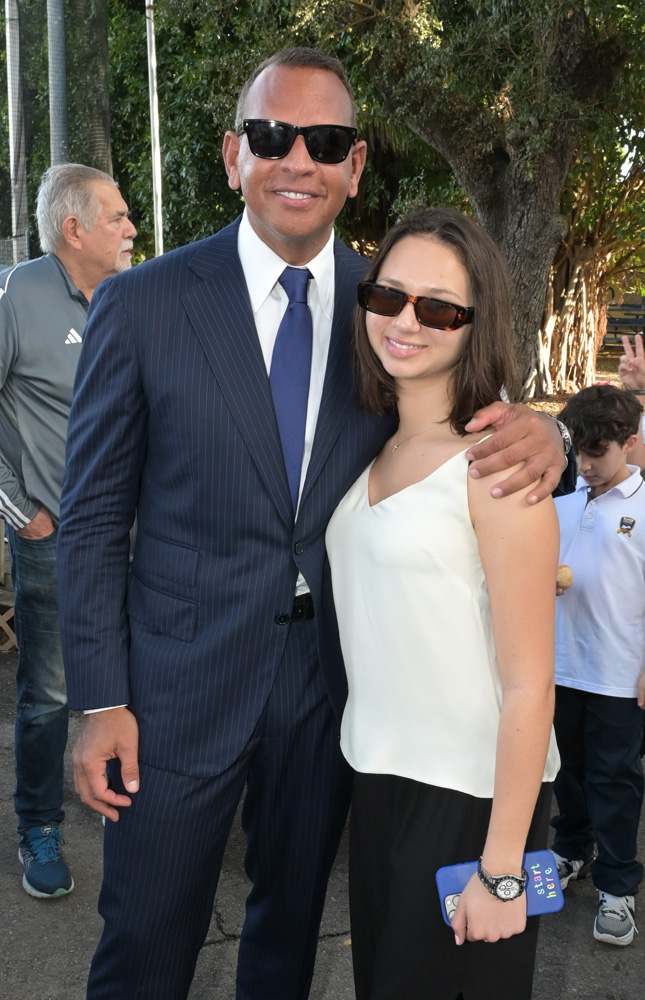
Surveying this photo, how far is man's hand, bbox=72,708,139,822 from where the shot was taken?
2.04 meters

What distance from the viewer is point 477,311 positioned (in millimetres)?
1924

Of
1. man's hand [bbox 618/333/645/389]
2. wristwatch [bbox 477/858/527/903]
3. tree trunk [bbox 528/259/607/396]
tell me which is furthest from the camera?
tree trunk [bbox 528/259/607/396]

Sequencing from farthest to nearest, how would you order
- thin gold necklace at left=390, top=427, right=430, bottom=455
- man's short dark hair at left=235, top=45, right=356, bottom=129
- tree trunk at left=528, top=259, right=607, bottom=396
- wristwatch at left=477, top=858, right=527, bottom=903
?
tree trunk at left=528, top=259, right=607, bottom=396 → man's short dark hair at left=235, top=45, right=356, bottom=129 → thin gold necklace at left=390, top=427, right=430, bottom=455 → wristwatch at left=477, top=858, right=527, bottom=903

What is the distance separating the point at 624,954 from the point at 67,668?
2149 mm

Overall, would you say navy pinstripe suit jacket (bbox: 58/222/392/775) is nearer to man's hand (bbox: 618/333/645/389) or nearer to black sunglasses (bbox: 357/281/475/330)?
black sunglasses (bbox: 357/281/475/330)

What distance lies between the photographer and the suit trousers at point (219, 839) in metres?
2.05

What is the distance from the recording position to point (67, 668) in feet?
6.73

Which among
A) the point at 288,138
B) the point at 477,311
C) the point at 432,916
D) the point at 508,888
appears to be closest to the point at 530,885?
the point at 508,888

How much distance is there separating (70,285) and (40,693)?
1.49m

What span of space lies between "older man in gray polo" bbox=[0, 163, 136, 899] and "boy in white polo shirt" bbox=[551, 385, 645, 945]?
1.79 m

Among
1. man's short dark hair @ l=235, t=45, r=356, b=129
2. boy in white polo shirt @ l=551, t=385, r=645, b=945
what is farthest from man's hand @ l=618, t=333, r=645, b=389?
man's short dark hair @ l=235, t=45, r=356, b=129

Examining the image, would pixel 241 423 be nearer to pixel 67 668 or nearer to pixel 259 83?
pixel 67 668

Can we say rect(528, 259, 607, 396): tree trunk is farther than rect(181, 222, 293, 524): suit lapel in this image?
Yes

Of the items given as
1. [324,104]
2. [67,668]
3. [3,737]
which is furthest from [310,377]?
[3,737]
